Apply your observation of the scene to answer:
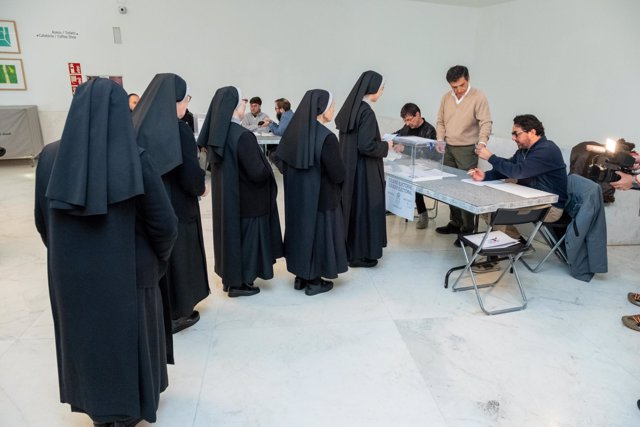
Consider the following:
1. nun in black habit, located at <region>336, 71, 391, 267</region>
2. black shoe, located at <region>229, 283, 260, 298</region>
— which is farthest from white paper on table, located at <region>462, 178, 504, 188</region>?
black shoe, located at <region>229, 283, 260, 298</region>

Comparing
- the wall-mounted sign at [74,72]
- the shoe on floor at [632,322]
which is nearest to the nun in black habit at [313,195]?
the shoe on floor at [632,322]

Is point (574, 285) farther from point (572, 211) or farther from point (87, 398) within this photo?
point (87, 398)

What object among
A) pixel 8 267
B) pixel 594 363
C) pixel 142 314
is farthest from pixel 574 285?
pixel 8 267

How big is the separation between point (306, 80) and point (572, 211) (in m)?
5.92

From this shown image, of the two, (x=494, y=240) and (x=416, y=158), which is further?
(x=416, y=158)

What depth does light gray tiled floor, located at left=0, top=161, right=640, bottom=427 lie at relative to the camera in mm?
2143

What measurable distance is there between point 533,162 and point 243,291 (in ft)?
8.27

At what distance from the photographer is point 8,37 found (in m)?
7.00

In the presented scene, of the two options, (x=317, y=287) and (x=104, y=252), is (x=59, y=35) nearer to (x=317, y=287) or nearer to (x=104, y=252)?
(x=317, y=287)

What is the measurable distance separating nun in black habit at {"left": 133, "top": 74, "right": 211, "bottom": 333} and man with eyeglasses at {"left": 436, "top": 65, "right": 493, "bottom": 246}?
2.70 m

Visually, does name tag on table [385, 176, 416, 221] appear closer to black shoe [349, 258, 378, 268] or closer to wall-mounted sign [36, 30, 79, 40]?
black shoe [349, 258, 378, 268]

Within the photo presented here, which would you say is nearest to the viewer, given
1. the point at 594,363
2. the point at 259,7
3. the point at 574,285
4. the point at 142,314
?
the point at 142,314

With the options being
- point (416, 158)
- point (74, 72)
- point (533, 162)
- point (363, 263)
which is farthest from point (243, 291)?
point (74, 72)

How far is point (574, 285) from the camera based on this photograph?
354 centimetres
